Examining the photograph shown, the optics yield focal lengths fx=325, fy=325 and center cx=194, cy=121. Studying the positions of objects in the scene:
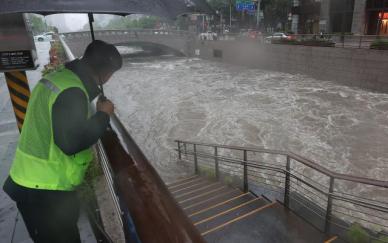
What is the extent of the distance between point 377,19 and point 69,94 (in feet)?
125

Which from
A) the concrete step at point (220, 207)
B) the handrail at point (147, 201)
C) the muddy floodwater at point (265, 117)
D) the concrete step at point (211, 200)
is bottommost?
the muddy floodwater at point (265, 117)

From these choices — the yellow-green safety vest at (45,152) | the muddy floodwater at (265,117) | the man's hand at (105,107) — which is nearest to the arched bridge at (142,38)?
the muddy floodwater at (265,117)

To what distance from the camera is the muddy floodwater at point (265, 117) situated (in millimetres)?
11805

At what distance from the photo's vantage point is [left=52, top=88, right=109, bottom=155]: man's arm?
1657 millimetres

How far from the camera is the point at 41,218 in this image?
1963mm

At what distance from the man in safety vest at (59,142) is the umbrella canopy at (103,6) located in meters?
0.25

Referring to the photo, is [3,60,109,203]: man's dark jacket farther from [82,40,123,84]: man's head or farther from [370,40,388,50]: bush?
[370,40,388,50]: bush

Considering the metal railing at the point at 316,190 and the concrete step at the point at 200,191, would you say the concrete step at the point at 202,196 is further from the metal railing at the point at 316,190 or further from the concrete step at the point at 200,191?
the metal railing at the point at 316,190

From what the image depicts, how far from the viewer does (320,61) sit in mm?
22859

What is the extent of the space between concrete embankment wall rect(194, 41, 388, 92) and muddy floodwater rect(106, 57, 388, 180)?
2.41 ft

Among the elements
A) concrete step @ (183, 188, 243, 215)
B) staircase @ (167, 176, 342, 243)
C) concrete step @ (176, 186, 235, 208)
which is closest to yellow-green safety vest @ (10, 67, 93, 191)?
staircase @ (167, 176, 342, 243)

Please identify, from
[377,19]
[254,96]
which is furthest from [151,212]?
[377,19]

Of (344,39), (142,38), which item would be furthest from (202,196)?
(142,38)

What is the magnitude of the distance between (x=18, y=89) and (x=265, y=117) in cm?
1290
